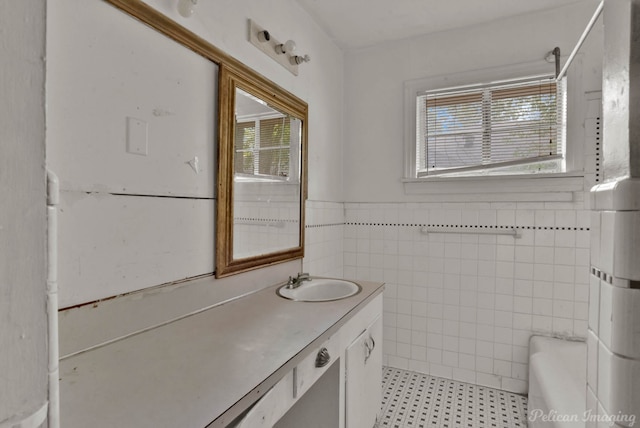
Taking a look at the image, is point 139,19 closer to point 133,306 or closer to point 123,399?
point 133,306

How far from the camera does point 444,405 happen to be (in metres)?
2.18

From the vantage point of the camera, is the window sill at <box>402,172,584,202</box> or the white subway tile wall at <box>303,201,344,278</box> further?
the white subway tile wall at <box>303,201,344,278</box>

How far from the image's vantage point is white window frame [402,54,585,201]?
216 centimetres

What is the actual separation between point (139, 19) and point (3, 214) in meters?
1.07

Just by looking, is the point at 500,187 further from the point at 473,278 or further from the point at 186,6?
the point at 186,6

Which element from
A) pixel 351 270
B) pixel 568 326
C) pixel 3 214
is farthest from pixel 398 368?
pixel 3 214

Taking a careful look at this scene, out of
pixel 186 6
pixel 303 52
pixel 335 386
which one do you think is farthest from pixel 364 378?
pixel 303 52

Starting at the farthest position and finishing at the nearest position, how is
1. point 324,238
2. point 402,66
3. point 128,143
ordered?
point 402,66 → point 324,238 → point 128,143

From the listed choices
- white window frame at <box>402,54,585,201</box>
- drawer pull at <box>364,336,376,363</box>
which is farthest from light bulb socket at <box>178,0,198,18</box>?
white window frame at <box>402,54,585,201</box>

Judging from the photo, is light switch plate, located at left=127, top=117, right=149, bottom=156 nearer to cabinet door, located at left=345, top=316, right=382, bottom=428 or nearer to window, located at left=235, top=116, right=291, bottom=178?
window, located at left=235, top=116, right=291, bottom=178

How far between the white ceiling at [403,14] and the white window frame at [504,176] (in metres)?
0.34

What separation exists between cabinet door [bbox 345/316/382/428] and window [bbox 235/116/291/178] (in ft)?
3.18

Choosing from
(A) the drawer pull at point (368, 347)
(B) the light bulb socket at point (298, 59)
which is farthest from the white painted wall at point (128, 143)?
(A) the drawer pull at point (368, 347)

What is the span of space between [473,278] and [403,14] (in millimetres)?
1868
